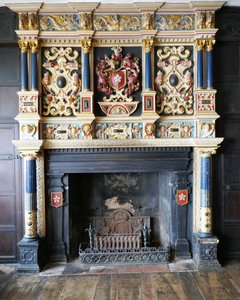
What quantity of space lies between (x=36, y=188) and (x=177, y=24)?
2.75m

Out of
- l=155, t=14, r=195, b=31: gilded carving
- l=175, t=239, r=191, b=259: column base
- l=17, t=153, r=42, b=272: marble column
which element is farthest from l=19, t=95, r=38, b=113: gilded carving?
l=175, t=239, r=191, b=259: column base

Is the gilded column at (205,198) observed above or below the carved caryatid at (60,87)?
below

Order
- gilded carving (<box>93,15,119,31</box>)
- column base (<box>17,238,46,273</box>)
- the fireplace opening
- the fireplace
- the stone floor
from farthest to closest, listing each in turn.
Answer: the fireplace opening
the fireplace
gilded carving (<box>93,15,119,31</box>)
column base (<box>17,238,46,273</box>)
the stone floor

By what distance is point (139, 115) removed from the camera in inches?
161

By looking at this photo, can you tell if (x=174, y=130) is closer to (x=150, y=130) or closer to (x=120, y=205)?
(x=150, y=130)

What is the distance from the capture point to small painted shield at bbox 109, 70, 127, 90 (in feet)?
13.3

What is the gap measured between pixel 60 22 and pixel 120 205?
2600mm

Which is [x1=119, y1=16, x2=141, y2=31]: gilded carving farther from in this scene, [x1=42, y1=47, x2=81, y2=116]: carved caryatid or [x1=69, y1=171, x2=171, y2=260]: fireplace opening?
[x1=69, y1=171, x2=171, y2=260]: fireplace opening

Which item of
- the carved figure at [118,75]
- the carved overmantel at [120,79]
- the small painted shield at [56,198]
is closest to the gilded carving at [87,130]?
the carved overmantel at [120,79]

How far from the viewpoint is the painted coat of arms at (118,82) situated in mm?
4051

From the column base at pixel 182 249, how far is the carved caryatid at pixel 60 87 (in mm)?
2192

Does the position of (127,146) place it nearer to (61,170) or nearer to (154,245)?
(61,170)

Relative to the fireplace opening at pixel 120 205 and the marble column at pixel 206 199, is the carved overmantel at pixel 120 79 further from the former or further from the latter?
the fireplace opening at pixel 120 205

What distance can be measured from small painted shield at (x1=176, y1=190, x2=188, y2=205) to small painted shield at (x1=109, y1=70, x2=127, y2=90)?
1.57 meters
